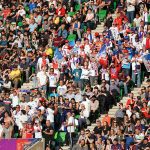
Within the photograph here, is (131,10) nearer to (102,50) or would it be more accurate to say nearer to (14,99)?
(102,50)

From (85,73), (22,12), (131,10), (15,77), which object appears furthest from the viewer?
(22,12)

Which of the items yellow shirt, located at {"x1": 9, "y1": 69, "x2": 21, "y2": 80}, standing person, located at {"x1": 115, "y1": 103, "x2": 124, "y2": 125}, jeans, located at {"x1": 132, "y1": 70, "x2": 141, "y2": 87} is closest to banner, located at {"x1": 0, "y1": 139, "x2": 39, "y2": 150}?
standing person, located at {"x1": 115, "y1": 103, "x2": 124, "y2": 125}

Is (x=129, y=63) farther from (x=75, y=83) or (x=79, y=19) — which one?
(x=79, y=19)

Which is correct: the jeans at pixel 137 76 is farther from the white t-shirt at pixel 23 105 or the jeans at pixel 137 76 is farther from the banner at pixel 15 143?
the banner at pixel 15 143

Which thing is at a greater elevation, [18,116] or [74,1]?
[74,1]

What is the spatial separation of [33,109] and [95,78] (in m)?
3.11

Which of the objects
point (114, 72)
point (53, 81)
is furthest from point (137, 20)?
point (53, 81)

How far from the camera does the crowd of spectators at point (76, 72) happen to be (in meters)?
33.7

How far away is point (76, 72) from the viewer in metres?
37.5

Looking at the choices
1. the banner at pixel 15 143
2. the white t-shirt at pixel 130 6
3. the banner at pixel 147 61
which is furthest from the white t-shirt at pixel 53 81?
the banner at pixel 15 143

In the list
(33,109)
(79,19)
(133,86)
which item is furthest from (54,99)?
(79,19)

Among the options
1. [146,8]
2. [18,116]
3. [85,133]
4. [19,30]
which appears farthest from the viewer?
[19,30]

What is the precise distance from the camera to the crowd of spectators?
33688 millimetres

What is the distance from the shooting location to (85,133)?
33219 millimetres
